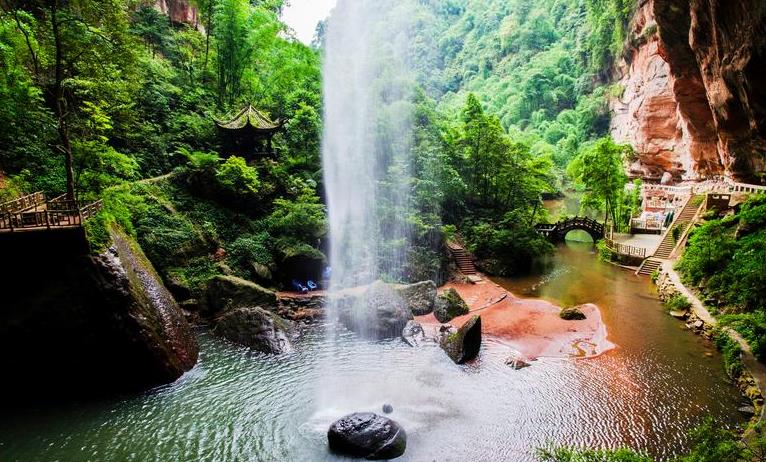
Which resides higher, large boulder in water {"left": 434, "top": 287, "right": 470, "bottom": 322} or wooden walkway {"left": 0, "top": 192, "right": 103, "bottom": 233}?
wooden walkway {"left": 0, "top": 192, "right": 103, "bottom": 233}

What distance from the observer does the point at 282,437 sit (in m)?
8.73

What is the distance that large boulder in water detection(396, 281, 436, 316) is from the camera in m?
16.1

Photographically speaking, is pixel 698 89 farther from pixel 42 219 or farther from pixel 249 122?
pixel 42 219

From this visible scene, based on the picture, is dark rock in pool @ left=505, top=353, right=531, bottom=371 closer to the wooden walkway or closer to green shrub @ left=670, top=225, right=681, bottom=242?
the wooden walkway

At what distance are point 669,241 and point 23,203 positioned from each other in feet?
95.5

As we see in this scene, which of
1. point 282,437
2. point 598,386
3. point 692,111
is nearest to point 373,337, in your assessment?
point 282,437

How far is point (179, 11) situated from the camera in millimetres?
32812

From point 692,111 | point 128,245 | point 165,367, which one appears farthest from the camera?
point 692,111

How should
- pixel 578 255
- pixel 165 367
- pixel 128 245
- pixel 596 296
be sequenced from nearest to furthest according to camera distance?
pixel 165 367 → pixel 128 245 → pixel 596 296 → pixel 578 255

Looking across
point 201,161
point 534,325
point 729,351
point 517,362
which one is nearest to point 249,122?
point 201,161

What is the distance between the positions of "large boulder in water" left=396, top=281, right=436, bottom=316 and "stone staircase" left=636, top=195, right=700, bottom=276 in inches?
522

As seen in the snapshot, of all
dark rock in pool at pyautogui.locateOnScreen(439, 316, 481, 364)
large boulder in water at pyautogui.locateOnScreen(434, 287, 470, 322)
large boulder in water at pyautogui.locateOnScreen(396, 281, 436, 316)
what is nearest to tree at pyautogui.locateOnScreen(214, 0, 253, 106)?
large boulder in water at pyautogui.locateOnScreen(396, 281, 436, 316)

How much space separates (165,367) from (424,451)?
23.2ft

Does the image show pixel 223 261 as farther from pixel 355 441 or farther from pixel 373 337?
pixel 355 441
